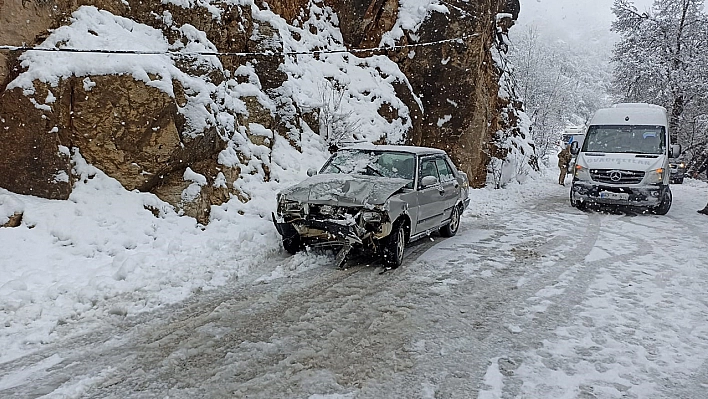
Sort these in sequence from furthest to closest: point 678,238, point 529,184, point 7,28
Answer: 1. point 529,184
2. point 678,238
3. point 7,28

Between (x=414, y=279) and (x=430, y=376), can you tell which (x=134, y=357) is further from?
(x=414, y=279)

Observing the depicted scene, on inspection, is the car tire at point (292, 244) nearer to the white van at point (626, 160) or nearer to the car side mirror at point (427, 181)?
the car side mirror at point (427, 181)

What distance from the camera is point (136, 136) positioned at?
Answer: 7680 mm

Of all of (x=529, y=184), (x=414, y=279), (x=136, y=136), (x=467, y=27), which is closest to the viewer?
(x=414, y=279)

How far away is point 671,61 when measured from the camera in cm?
2945

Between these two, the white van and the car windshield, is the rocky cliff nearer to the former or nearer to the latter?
the car windshield

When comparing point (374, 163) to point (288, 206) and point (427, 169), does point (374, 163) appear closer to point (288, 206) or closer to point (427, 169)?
point (427, 169)

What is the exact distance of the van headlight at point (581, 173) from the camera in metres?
13.1

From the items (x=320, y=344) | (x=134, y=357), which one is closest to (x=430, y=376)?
(x=320, y=344)

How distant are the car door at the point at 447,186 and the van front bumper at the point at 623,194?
5.46 meters

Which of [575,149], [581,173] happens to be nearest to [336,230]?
[581,173]

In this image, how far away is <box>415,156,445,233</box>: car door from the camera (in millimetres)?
7578

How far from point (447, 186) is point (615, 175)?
6.29 m

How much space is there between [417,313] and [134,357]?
2.63 metres
